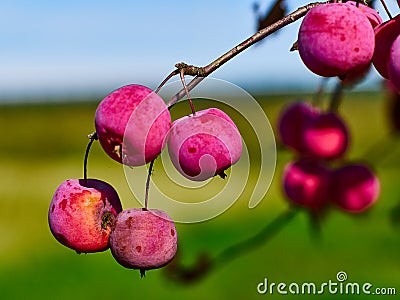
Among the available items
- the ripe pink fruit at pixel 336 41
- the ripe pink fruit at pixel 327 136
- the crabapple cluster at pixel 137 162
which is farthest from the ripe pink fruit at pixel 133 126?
the ripe pink fruit at pixel 327 136

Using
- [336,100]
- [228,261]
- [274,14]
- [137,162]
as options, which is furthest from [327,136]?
[228,261]

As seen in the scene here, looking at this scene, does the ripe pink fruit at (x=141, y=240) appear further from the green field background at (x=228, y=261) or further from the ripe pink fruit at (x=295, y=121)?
the green field background at (x=228, y=261)

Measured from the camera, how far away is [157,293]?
5133mm

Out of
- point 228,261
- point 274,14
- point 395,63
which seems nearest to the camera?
point 395,63

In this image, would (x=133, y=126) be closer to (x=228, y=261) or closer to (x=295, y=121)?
(x=295, y=121)

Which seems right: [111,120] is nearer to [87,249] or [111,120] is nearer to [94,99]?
[87,249]

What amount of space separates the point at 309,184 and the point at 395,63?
0.61 m

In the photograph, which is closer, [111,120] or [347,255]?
[111,120]

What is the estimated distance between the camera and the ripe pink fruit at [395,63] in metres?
0.68

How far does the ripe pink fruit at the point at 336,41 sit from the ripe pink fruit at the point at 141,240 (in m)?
0.21

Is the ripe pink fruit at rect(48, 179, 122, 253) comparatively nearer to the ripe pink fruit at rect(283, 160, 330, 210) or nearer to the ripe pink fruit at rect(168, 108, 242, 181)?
the ripe pink fruit at rect(168, 108, 242, 181)

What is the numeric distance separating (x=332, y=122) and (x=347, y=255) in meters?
4.77

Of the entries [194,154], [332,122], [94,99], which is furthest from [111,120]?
[94,99]

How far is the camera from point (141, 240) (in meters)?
0.77
